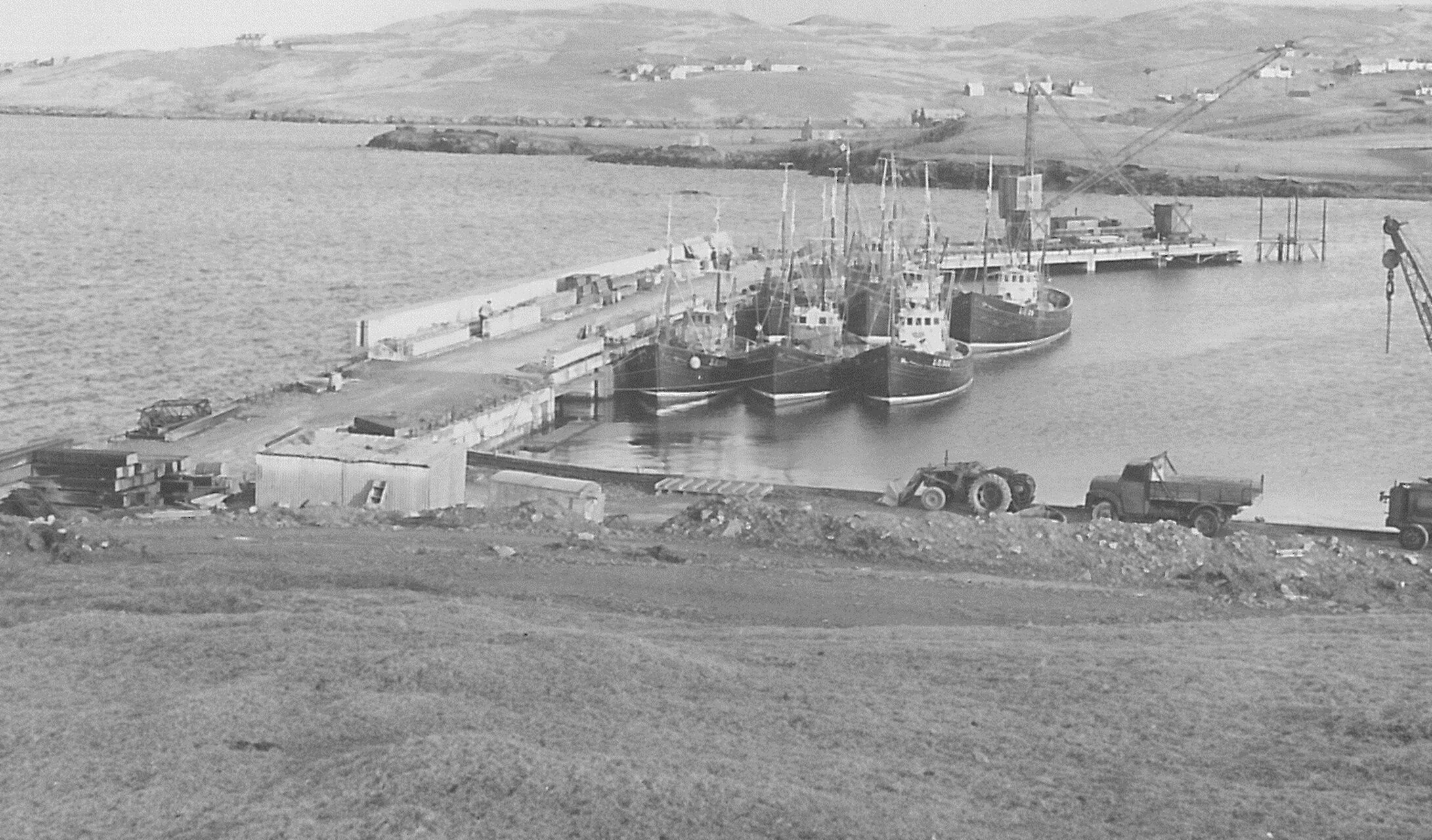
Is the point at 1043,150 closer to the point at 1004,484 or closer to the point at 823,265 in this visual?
the point at 823,265

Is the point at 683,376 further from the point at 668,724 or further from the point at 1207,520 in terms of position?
the point at 668,724

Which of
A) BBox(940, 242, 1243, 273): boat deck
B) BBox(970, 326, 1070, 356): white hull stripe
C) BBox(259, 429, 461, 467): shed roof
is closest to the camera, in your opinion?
BBox(259, 429, 461, 467): shed roof

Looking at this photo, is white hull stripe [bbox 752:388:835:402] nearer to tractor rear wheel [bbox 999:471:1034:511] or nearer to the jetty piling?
tractor rear wheel [bbox 999:471:1034:511]

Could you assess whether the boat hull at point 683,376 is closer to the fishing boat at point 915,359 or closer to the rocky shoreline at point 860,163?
the fishing boat at point 915,359

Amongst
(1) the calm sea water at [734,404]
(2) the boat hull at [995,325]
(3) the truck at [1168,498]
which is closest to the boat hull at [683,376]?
(1) the calm sea water at [734,404]

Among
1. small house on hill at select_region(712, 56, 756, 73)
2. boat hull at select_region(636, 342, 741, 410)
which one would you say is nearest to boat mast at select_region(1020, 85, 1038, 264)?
boat hull at select_region(636, 342, 741, 410)

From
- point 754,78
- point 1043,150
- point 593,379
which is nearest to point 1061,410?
point 593,379
